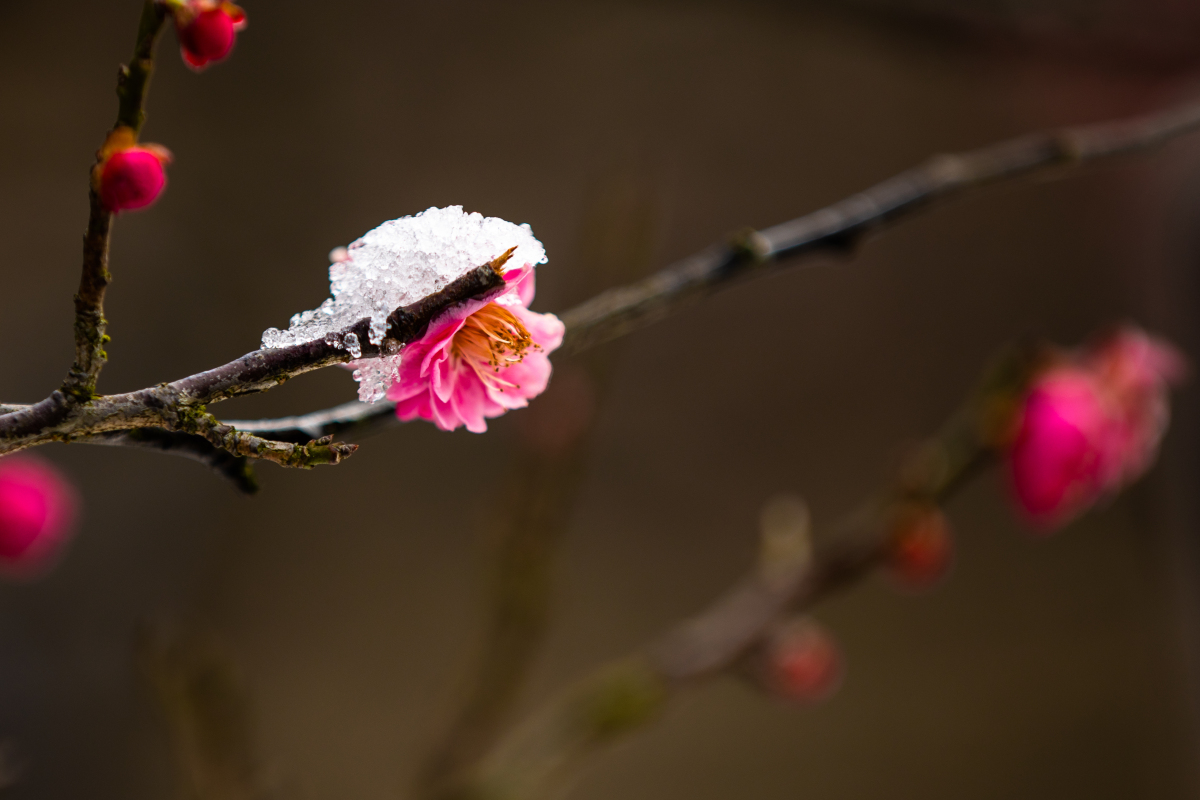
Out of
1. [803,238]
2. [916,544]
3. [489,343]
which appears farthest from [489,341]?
[916,544]

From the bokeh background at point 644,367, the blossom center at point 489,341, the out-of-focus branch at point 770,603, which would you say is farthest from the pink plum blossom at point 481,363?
the bokeh background at point 644,367

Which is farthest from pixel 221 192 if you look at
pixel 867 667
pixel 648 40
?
pixel 867 667

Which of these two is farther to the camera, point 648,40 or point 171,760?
point 648,40

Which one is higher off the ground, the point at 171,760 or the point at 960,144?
the point at 960,144

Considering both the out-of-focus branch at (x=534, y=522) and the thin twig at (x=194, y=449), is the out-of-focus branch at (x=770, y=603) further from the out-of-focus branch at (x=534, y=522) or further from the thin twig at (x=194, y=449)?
the thin twig at (x=194, y=449)

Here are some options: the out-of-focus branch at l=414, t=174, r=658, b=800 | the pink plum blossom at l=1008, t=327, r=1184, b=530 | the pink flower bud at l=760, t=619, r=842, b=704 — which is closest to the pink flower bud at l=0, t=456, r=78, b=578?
the out-of-focus branch at l=414, t=174, r=658, b=800

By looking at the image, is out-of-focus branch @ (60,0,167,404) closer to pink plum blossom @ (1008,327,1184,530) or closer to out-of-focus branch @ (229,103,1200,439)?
out-of-focus branch @ (229,103,1200,439)

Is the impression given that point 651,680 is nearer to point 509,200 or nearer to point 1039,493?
point 1039,493
